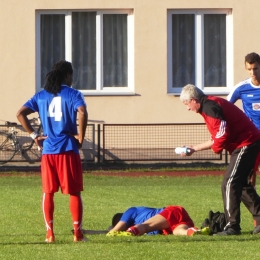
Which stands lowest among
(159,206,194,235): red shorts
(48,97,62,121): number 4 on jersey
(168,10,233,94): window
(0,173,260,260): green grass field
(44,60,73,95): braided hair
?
(0,173,260,260): green grass field

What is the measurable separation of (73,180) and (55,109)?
0.84 m

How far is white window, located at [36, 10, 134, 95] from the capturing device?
2425 cm

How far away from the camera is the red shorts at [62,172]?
31.9 feet

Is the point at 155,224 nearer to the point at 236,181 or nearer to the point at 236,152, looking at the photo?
the point at 236,181

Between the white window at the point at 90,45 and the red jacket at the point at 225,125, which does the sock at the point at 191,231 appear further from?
the white window at the point at 90,45

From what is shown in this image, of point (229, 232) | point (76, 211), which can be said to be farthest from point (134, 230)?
point (229, 232)

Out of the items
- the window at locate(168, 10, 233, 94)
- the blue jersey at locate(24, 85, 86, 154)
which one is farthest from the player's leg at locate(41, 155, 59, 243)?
the window at locate(168, 10, 233, 94)

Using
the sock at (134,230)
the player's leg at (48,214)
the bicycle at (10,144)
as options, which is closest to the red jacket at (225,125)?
the sock at (134,230)

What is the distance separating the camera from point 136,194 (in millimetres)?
16406

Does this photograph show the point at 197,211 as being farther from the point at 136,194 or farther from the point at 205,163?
the point at 205,163

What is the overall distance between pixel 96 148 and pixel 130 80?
7.83ft

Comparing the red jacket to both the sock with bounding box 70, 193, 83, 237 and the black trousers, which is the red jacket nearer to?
the black trousers

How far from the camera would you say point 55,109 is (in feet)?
32.1

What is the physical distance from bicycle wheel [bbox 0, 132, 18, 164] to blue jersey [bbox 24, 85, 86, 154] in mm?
13379
